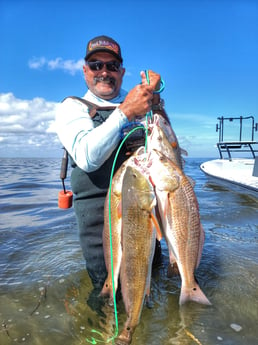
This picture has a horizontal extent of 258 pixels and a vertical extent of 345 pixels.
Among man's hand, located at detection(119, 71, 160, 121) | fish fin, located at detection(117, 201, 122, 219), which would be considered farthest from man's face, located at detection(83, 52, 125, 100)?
fish fin, located at detection(117, 201, 122, 219)

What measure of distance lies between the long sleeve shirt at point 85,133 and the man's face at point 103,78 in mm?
438

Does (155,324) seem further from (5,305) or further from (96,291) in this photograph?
(5,305)

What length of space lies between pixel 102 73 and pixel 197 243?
7.13 ft

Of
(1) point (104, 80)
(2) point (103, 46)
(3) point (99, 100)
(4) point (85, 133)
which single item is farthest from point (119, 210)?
(2) point (103, 46)

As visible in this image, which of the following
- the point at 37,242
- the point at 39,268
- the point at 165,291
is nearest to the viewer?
the point at 165,291

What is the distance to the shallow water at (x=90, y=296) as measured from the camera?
3.40 metres

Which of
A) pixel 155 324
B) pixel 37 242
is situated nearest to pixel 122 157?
pixel 155 324

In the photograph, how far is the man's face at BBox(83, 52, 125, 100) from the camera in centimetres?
332

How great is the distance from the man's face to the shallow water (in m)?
2.70

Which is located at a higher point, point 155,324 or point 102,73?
point 102,73

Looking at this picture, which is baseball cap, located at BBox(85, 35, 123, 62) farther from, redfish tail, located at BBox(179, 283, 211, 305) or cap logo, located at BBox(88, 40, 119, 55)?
redfish tail, located at BBox(179, 283, 211, 305)

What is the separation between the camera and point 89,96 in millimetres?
3457

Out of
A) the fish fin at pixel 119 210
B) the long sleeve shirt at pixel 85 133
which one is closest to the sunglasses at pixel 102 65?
the long sleeve shirt at pixel 85 133

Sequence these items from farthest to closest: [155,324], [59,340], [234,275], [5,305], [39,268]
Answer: [39,268] < [234,275] < [5,305] < [155,324] < [59,340]
